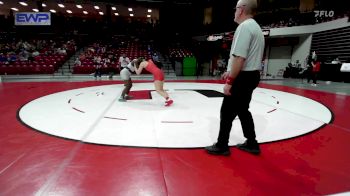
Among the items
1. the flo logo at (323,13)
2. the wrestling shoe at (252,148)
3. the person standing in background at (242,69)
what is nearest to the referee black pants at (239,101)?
the person standing in background at (242,69)

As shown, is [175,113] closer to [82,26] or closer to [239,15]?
[239,15]

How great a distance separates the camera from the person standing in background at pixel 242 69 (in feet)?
7.30

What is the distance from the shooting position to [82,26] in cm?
2058

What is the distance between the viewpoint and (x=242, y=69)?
236 cm

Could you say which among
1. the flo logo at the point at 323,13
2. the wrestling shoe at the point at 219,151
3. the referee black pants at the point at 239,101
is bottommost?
→ the wrestling shoe at the point at 219,151

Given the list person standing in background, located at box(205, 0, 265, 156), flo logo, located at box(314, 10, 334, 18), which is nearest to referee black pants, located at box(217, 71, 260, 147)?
person standing in background, located at box(205, 0, 265, 156)

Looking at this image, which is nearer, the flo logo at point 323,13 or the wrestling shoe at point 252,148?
the wrestling shoe at point 252,148

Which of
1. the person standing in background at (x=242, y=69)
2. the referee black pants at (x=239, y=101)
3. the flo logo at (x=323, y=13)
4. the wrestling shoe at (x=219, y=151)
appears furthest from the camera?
the flo logo at (x=323, y=13)

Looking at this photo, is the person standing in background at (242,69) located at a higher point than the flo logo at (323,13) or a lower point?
lower

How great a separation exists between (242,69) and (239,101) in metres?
0.34

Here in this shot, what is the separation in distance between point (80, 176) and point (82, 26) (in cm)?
2121

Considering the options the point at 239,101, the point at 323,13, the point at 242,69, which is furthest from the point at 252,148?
the point at 323,13

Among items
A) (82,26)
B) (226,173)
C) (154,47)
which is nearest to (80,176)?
(226,173)

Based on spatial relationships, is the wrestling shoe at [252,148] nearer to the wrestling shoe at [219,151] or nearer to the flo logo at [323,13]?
the wrestling shoe at [219,151]
